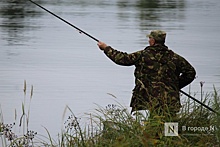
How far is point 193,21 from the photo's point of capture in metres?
31.8

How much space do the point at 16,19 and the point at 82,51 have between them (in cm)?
1013

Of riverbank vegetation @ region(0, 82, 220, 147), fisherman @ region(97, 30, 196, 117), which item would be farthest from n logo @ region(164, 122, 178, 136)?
fisherman @ region(97, 30, 196, 117)

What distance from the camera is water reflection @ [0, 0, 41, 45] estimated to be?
24.5m

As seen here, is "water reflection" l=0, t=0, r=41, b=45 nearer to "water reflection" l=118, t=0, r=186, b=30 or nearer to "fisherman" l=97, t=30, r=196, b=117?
"water reflection" l=118, t=0, r=186, b=30

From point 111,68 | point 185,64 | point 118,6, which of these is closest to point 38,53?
point 111,68

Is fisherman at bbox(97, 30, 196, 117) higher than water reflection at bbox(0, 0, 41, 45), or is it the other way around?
water reflection at bbox(0, 0, 41, 45)

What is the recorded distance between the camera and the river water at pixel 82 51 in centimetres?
1414

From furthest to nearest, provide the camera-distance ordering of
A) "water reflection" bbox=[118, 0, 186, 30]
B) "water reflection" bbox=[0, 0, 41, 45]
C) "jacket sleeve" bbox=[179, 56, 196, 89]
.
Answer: "water reflection" bbox=[118, 0, 186, 30] < "water reflection" bbox=[0, 0, 41, 45] < "jacket sleeve" bbox=[179, 56, 196, 89]

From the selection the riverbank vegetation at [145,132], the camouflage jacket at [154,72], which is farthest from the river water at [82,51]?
the camouflage jacket at [154,72]

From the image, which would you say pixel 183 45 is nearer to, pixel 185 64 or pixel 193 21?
→ pixel 193 21

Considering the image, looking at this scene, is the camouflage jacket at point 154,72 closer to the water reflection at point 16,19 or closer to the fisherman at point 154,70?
the fisherman at point 154,70

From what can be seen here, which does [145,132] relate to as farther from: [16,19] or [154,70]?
[16,19]

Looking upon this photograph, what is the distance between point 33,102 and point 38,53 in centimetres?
690

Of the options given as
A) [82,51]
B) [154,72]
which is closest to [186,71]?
[154,72]
